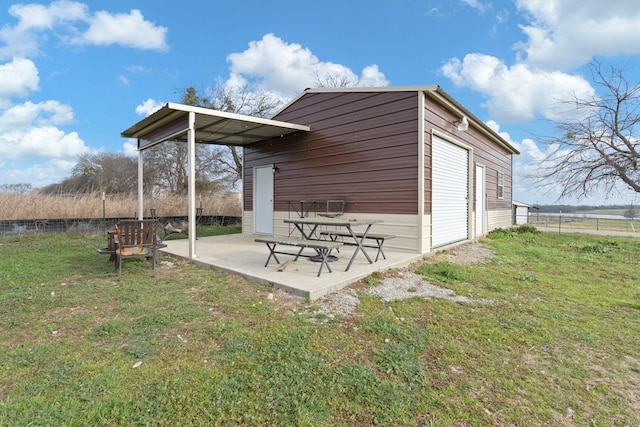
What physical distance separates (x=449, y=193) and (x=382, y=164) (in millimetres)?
1960

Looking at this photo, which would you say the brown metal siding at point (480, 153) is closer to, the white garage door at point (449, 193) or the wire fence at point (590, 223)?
the white garage door at point (449, 193)

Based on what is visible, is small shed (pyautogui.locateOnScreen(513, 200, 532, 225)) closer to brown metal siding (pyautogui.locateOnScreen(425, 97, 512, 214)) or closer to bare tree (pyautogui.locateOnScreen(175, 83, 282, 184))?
brown metal siding (pyautogui.locateOnScreen(425, 97, 512, 214))

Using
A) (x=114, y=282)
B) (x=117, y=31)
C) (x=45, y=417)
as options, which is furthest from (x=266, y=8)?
(x=45, y=417)

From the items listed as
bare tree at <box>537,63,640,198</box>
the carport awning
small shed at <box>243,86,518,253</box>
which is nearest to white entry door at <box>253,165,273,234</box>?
small shed at <box>243,86,518,253</box>

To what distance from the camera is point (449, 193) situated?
723cm

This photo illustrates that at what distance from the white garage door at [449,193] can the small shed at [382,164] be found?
0.07 feet

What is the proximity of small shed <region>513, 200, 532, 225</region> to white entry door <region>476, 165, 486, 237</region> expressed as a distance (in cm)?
675

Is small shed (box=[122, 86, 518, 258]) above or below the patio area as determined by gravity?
above

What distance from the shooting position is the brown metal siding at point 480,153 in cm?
609

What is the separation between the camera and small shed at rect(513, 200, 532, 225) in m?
15.5

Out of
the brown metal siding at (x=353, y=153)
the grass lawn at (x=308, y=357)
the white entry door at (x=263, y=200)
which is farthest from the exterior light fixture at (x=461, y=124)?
the white entry door at (x=263, y=200)

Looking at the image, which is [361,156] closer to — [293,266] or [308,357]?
[293,266]

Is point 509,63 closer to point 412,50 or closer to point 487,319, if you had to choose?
point 412,50

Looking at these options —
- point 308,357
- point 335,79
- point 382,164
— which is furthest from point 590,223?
point 308,357
